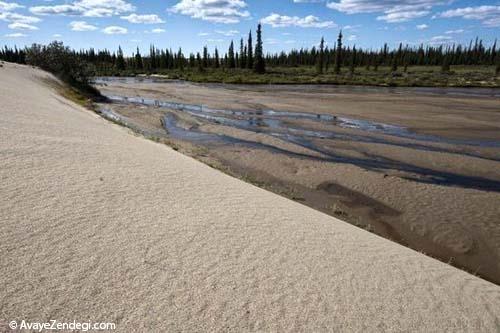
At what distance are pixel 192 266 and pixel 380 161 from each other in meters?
12.7

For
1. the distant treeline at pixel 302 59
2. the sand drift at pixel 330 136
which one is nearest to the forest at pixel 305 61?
the distant treeline at pixel 302 59

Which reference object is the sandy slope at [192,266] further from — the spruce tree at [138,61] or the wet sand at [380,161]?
the spruce tree at [138,61]

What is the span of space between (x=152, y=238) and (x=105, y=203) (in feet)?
4.39

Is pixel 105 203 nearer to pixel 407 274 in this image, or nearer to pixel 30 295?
pixel 30 295

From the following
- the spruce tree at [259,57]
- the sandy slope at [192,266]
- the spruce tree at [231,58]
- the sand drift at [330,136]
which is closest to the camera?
the sandy slope at [192,266]

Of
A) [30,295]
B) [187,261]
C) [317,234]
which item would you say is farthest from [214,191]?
[30,295]

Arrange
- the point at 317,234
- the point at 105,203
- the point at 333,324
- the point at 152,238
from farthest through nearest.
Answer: the point at 317,234 < the point at 105,203 < the point at 152,238 < the point at 333,324

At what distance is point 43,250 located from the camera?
4043 mm

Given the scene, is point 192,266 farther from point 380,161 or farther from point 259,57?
point 259,57

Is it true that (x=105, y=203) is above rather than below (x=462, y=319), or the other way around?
above

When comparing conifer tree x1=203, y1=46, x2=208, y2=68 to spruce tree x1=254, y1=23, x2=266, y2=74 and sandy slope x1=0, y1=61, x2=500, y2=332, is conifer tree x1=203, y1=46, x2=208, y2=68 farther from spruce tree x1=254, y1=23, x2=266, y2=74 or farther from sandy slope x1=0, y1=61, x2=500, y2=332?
sandy slope x1=0, y1=61, x2=500, y2=332

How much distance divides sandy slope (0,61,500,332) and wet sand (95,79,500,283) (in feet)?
11.1

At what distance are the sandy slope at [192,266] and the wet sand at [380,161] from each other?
3.38 m

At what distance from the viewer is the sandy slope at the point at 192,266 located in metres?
3.56
